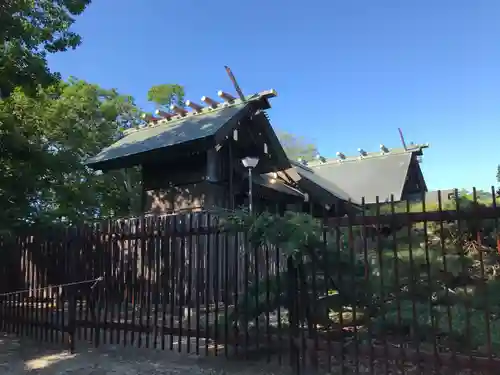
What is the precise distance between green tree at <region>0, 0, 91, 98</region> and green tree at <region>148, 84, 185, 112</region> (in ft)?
43.9

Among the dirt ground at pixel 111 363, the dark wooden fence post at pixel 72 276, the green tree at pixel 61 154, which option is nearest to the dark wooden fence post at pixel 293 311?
the dirt ground at pixel 111 363

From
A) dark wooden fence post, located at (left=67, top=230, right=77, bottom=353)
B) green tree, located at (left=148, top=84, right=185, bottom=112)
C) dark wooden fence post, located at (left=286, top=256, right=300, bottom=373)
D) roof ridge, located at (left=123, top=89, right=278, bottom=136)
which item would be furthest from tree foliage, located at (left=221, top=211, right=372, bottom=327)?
green tree, located at (left=148, top=84, right=185, bottom=112)

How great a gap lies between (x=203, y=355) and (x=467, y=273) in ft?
11.0

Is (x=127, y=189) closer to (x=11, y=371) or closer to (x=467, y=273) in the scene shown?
(x=11, y=371)

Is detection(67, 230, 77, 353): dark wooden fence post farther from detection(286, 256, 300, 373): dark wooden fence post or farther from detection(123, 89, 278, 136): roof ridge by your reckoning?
detection(123, 89, 278, 136): roof ridge

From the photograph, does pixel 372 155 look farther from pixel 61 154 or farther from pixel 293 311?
pixel 293 311

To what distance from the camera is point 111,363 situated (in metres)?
5.45

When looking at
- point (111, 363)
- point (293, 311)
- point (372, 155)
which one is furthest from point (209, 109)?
point (372, 155)

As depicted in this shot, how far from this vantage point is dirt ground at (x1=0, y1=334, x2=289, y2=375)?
496 cm

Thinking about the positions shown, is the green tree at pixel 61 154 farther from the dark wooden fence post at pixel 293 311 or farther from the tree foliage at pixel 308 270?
the dark wooden fence post at pixel 293 311

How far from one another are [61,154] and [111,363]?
7665 mm

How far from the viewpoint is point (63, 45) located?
10.2 metres

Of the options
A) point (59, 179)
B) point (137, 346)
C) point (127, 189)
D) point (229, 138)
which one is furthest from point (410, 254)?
point (127, 189)

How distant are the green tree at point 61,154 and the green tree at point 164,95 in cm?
125
